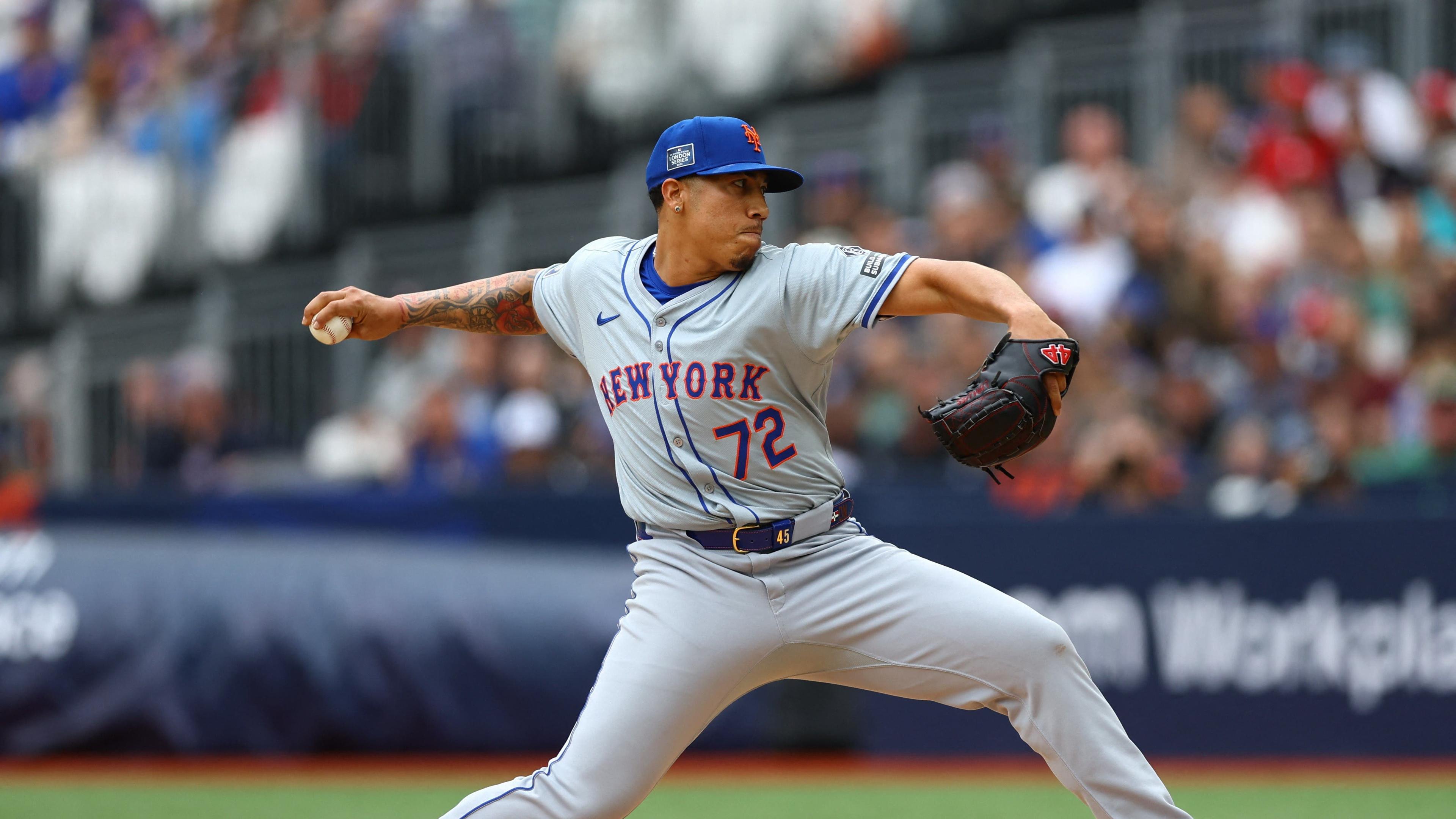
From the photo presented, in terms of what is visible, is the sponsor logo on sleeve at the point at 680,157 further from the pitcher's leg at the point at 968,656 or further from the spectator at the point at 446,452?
the spectator at the point at 446,452

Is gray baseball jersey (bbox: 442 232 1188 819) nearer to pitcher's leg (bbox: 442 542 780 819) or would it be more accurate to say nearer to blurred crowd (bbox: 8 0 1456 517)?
pitcher's leg (bbox: 442 542 780 819)

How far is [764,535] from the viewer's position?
4.02 m

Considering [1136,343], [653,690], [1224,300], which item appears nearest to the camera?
[653,690]

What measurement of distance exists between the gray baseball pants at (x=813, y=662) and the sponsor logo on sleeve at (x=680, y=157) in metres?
0.97

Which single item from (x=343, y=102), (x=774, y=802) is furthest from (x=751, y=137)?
Answer: (x=343, y=102)

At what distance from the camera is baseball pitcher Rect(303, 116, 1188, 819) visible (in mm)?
3781

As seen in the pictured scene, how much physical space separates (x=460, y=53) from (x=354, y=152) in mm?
1382

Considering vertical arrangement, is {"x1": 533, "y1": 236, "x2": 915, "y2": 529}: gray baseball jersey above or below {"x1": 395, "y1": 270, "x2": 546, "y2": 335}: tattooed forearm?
below

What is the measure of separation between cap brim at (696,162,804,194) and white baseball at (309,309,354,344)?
1.06 m

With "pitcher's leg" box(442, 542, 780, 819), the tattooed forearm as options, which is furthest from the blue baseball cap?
"pitcher's leg" box(442, 542, 780, 819)

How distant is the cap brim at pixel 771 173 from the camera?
3.97m

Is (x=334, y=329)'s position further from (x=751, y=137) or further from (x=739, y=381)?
(x=751, y=137)

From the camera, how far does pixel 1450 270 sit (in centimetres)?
884

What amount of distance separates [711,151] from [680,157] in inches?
3.6
